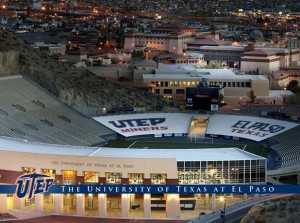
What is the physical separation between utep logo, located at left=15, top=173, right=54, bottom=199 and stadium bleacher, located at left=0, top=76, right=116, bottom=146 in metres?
9.71

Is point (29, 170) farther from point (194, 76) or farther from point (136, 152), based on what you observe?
point (194, 76)

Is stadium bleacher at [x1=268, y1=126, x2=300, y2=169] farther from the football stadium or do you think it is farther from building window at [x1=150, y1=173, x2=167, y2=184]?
building window at [x1=150, y1=173, x2=167, y2=184]

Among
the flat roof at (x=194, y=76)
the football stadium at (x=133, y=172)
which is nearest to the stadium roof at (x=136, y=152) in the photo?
the football stadium at (x=133, y=172)

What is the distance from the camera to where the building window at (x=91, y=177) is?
37.9 meters

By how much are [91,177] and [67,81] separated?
3233 cm

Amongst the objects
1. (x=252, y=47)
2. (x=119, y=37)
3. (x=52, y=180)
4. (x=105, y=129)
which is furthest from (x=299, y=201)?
(x=119, y=37)

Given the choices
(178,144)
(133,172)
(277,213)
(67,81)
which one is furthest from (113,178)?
(67,81)

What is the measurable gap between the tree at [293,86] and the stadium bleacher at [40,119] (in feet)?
115

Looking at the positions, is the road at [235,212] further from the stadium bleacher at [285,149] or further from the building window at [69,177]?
the stadium bleacher at [285,149]

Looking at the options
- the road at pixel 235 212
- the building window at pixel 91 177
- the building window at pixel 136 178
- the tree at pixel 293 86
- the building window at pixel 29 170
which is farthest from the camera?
the tree at pixel 293 86

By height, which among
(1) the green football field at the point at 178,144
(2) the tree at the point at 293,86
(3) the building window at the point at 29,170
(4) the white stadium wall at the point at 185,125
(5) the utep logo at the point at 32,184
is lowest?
(2) the tree at the point at 293,86

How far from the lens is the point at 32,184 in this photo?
122 ft

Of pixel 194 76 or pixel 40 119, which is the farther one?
pixel 194 76

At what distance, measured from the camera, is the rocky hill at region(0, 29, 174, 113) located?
65750 mm
